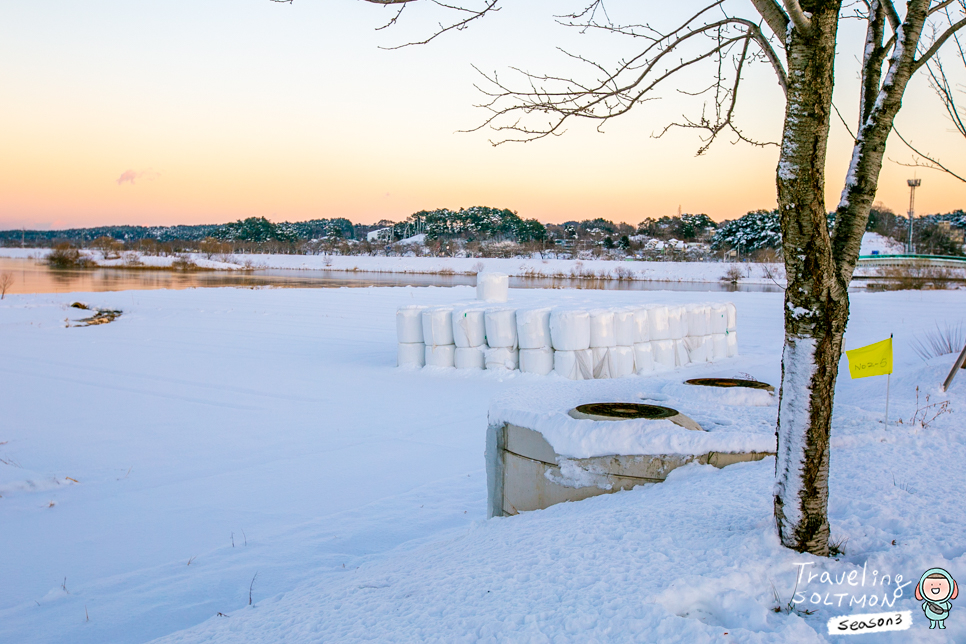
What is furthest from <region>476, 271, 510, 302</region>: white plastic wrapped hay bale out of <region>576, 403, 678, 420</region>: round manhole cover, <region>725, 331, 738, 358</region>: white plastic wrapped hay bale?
<region>576, 403, 678, 420</region>: round manhole cover

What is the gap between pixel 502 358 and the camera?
8320 millimetres

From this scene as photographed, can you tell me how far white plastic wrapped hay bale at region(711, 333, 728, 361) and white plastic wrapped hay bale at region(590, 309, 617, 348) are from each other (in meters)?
2.17

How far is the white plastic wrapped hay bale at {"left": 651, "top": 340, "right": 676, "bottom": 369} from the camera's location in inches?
342

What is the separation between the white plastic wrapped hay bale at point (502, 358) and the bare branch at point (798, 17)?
6461 millimetres

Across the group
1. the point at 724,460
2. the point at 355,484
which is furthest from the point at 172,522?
the point at 724,460

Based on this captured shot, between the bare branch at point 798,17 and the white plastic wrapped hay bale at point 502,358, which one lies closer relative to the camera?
the bare branch at point 798,17

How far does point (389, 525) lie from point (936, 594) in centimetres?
268

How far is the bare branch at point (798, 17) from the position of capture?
1983mm

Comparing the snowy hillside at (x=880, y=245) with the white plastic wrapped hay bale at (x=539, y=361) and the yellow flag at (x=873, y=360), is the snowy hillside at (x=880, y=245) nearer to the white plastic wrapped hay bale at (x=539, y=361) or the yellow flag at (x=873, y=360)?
the white plastic wrapped hay bale at (x=539, y=361)

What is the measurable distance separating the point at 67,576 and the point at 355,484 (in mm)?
1760

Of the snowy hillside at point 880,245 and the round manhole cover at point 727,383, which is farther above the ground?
the snowy hillside at point 880,245

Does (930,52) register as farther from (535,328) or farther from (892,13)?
(535,328)

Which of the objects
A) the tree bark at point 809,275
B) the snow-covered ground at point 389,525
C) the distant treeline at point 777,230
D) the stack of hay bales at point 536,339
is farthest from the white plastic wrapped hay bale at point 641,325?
the distant treeline at point 777,230

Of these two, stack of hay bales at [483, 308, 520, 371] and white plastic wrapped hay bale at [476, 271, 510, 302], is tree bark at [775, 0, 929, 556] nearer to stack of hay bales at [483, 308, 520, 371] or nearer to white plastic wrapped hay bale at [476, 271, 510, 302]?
stack of hay bales at [483, 308, 520, 371]
